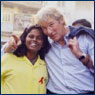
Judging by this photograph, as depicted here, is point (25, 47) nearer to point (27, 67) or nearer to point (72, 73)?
point (27, 67)

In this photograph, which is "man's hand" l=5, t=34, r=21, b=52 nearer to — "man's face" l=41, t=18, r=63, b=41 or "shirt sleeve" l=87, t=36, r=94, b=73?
"man's face" l=41, t=18, r=63, b=41

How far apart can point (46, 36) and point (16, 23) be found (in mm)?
8206

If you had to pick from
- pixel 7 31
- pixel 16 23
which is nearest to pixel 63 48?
pixel 7 31

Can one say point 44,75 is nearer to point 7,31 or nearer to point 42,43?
point 42,43

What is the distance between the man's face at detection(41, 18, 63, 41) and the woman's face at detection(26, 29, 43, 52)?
51 mm

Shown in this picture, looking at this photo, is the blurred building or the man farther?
the blurred building

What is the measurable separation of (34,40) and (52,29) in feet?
0.39

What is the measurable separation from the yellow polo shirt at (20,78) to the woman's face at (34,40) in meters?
0.09

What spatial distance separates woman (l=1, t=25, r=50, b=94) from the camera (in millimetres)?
1479

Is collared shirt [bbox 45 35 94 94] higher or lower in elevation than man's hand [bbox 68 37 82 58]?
lower

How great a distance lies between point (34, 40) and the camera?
4.93ft

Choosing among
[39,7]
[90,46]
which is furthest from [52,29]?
[39,7]

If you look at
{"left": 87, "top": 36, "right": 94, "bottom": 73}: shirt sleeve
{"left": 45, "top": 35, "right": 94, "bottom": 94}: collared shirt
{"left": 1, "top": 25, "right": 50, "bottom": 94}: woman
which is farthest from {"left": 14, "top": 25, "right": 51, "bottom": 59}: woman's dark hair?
{"left": 87, "top": 36, "right": 94, "bottom": 73}: shirt sleeve

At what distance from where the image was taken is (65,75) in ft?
4.83
